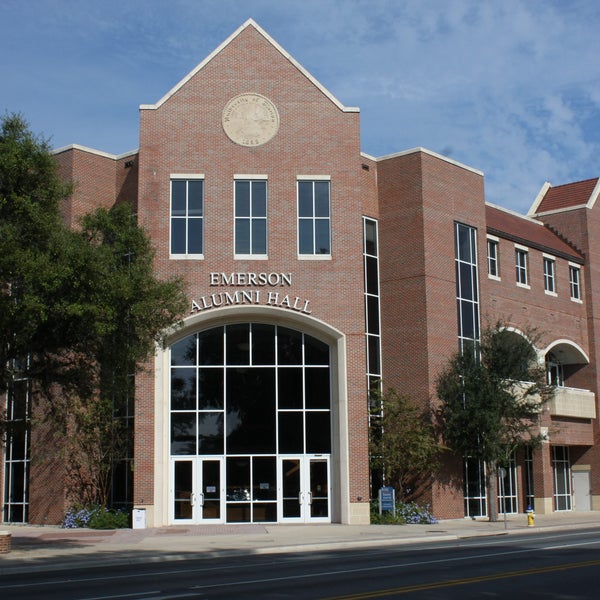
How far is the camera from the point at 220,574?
1770cm

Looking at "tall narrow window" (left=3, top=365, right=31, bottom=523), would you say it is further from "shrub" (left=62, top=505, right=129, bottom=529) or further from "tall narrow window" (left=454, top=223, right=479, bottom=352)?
"tall narrow window" (left=454, top=223, right=479, bottom=352)

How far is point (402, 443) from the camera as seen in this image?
111 feet

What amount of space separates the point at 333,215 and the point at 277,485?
10.1 m

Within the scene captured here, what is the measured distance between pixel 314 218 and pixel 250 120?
451cm

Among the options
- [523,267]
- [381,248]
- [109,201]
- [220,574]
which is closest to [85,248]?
[220,574]

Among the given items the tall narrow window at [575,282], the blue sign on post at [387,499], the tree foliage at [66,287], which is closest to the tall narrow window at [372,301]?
the blue sign on post at [387,499]

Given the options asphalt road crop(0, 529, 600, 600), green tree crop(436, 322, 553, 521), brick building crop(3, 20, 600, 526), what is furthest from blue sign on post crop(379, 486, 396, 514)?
asphalt road crop(0, 529, 600, 600)

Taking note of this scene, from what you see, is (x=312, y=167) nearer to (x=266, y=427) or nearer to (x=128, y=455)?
(x=266, y=427)

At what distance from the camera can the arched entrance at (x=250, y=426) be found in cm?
3247

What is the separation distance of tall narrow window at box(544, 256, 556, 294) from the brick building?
971 centimetres

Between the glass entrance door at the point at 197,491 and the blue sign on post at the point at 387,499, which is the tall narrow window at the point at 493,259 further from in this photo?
the glass entrance door at the point at 197,491

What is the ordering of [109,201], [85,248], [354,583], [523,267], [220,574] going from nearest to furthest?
[354,583], [220,574], [85,248], [109,201], [523,267]

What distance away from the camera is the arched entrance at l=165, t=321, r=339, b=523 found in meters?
32.5

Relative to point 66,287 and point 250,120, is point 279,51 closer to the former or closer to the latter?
point 250,120
